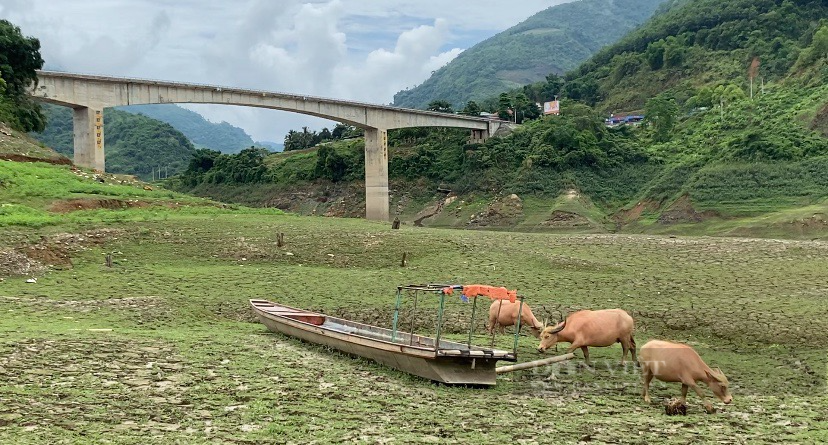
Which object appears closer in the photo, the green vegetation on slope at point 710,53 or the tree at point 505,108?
the green vegetation on slope at point 710,53

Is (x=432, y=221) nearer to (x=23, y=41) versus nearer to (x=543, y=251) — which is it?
(x=23, y=41)

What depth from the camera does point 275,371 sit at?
674 inches

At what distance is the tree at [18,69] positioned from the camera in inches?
2170

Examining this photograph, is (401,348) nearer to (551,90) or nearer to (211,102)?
(211,102)

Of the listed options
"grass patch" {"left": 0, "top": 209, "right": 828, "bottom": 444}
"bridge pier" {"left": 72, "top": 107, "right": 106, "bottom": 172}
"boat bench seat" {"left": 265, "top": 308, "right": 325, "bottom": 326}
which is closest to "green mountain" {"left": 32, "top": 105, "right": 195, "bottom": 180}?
"bridge pier" {"left": 72, "top": 107, "right": 106, "bottom": 172}

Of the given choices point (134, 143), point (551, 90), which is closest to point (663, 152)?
point (551, 90)

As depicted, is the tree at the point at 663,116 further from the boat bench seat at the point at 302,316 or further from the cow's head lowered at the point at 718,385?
the cow's head lowered at the point at 718,385

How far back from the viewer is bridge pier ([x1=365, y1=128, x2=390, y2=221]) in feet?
248

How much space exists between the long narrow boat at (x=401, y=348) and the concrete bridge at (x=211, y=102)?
40.8 m

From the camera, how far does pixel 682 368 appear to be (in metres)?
15.6

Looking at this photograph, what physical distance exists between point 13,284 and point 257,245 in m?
9.87

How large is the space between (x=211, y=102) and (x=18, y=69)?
15.0m

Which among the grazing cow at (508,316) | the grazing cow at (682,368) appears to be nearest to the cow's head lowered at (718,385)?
the grazing cow at (682,368)

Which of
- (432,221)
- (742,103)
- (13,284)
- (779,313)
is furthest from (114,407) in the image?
(742,103)
